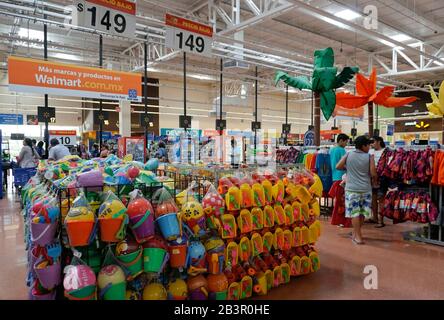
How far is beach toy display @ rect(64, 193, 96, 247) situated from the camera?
82.4 inches

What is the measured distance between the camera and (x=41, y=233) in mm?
2141

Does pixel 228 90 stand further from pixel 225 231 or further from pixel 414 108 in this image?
pixel 225 231

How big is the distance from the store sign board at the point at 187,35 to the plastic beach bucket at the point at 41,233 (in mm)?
4741

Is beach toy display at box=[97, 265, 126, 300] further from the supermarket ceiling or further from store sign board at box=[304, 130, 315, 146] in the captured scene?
store sign board at box=[304, 130, 315, 146]

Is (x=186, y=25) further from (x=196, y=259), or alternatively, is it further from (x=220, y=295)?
(x=220, y=295)

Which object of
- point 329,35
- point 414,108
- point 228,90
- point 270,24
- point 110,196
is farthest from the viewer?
point 414,108

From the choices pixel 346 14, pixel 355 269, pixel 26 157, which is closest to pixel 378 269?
pixel 355 269

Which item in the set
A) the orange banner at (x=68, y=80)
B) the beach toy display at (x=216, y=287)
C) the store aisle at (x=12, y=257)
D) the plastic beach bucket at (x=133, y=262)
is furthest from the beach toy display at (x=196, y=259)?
the orange banner at (x=68, y=80)

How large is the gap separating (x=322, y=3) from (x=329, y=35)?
3.60 meters

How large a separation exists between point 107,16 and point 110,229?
4277mm

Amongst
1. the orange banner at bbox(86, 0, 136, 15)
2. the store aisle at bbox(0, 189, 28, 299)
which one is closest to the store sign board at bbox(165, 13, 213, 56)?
the orange banner at bbox(86, 0, 136, 15)

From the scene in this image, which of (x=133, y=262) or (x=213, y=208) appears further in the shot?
(x=213, y=208)
